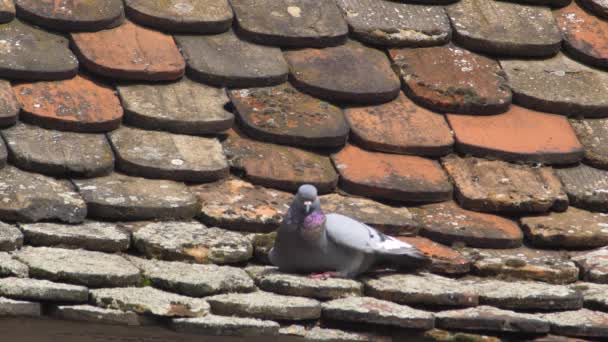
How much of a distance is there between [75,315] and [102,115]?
3.64 ft

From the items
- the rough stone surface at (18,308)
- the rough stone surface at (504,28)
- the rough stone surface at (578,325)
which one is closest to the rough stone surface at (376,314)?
A: the rough stone surface at (578,325)

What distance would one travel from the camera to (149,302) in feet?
15.7

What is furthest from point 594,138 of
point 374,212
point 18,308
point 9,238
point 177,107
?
point 18,308

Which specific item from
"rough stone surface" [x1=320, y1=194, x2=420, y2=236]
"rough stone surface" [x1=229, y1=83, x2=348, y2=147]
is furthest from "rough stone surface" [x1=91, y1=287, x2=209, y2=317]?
"rough stone surface" [x1=229, y1=83, x2=348, y2=147]

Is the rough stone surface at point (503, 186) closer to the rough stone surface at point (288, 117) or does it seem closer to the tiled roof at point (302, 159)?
the tiled roof at point (302, 159)

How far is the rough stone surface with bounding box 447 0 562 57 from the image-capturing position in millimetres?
6492

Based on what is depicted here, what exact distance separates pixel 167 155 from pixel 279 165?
366 millimetres

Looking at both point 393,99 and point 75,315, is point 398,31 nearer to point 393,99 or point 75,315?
point 393,99

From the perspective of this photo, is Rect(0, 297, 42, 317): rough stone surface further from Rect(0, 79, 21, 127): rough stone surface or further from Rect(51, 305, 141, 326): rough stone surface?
Rect(0, 79, 21, 127): rough stone surface

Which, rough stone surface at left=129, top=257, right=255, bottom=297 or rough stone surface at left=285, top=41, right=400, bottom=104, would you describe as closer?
rough stone surface at left=129, top=257, right=255, bottom=297

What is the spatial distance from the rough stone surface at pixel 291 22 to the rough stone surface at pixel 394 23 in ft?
0.22

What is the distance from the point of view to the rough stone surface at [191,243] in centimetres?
518

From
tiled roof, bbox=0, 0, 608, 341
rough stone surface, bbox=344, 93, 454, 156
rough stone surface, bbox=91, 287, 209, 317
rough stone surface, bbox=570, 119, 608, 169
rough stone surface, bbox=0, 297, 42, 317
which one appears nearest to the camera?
rough stone surface, bbox=0, 297, 42, 317

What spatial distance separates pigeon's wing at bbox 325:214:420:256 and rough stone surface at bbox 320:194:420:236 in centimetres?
13
